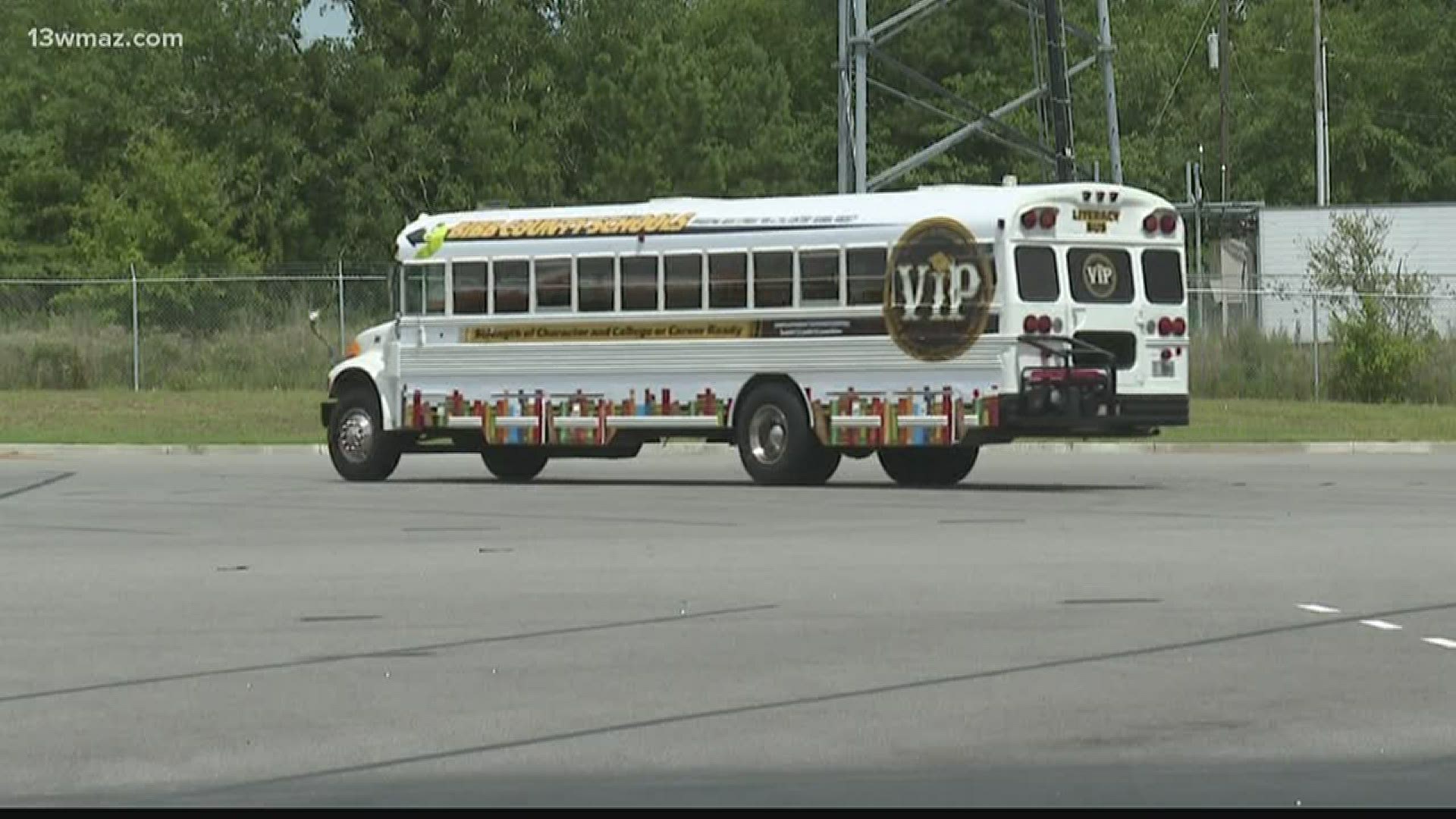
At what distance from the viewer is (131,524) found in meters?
23.6

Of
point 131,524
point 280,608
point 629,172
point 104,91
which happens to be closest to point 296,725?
point 280,608

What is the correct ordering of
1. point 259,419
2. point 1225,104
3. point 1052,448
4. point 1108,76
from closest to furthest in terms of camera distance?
point 1052,448 < point 259,419 < point 1108,76 < point 1225,104

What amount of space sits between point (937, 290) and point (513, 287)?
5368 millimetres

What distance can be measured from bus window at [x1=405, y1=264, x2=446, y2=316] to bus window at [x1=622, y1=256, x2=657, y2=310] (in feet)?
7.77

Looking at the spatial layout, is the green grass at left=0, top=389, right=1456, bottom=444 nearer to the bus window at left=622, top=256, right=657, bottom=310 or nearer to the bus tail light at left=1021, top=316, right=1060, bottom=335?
the bus window at left=622, top=256, right=657, bottom=310

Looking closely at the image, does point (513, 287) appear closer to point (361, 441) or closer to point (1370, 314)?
point (361, 441)

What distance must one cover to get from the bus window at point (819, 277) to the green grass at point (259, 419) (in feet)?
30.9

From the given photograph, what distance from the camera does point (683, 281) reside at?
101 feet

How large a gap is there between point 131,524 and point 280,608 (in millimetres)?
7863

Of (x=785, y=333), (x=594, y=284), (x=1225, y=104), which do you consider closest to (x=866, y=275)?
(x=785, y=333)

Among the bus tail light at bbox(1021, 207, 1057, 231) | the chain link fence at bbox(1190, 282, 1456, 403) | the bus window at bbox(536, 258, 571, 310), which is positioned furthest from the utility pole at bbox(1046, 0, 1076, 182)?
the bus tail light at bbox(1021, 207, 1057, 231)

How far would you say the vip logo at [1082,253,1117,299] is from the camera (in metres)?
29.2

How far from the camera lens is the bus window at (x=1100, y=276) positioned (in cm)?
2912

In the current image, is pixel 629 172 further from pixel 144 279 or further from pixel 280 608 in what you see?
pixel 280 608
